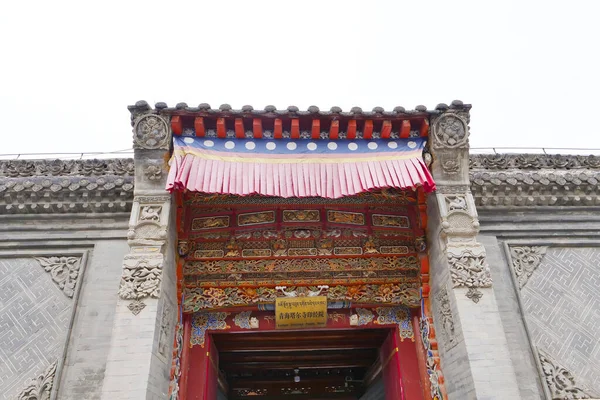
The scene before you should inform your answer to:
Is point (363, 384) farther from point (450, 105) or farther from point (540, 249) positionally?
point (450, 105)

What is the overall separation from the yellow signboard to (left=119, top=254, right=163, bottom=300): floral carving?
1.94 metres

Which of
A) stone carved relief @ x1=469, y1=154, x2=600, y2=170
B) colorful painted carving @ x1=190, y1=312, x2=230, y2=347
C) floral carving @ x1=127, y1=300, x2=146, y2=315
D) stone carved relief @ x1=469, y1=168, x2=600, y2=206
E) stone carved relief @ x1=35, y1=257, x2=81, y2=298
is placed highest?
stone carved relief @ x1=469, y1=154, x2=600, y2=170

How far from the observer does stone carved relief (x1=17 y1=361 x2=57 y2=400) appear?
5977 millimetres

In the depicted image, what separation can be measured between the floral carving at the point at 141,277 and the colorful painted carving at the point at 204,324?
1493mm

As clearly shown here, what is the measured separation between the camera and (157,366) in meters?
5.82

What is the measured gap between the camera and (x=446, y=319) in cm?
635

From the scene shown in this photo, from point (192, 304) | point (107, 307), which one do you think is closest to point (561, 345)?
point (192, 304)

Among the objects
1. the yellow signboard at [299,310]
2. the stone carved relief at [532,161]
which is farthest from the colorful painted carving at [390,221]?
the stone carved relief at [532,161]

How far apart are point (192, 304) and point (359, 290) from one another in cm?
257

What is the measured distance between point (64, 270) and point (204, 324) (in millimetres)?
2206

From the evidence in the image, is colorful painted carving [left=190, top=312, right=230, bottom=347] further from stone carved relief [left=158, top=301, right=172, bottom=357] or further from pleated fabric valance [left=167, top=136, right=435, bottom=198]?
pleated fabric valance [left=167, top=136, right=435, bottom=198]

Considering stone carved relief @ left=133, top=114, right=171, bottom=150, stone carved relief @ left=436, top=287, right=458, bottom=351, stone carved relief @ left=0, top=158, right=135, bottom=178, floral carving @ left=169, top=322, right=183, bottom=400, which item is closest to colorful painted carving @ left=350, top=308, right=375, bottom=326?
stone carved relief @ left=436, top=287, right=458, bottom=351

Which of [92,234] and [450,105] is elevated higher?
[450,105]

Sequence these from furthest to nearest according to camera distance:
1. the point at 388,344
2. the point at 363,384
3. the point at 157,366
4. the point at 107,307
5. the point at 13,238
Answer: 1. the point at 363,384
2. the point at 388,344
3. the point at 13,238
4. the point at 107,307
5. the point at 157,366
